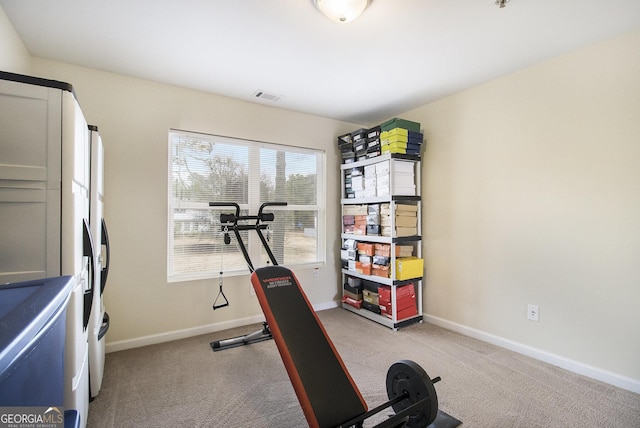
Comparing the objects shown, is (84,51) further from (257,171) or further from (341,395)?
(341,395)

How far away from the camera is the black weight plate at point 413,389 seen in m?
1.43

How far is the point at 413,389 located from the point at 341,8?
2.21 m

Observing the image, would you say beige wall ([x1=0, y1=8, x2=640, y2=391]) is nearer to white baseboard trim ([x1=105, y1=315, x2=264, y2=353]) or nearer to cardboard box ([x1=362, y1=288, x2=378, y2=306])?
white baseboard trim ([x1=105, y1=315, x2=264, y2=353])

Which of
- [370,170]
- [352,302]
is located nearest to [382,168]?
[370,170]

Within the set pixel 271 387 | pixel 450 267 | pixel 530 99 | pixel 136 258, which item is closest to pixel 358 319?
pixel 450 267

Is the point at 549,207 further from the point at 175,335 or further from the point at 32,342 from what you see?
the point at 175,335

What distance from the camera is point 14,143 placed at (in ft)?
3.90

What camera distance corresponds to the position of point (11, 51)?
198cm

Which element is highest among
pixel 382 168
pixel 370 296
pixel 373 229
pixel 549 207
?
pixel 382 168

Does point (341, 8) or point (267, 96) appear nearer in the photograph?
point (341, 8)

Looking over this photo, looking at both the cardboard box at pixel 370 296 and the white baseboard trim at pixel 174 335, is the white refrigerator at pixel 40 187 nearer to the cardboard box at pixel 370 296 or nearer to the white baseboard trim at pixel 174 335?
the white baseboard trim at pixel 174 335

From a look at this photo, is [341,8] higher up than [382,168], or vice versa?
[341,8]

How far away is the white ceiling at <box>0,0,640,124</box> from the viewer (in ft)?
5.99

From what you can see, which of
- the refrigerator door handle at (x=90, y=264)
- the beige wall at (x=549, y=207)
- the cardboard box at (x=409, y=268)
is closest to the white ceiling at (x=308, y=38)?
the beige wall at (x=549, y=207)
